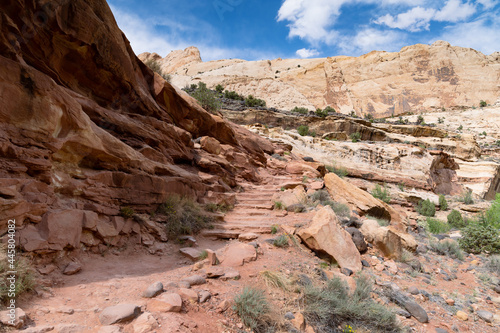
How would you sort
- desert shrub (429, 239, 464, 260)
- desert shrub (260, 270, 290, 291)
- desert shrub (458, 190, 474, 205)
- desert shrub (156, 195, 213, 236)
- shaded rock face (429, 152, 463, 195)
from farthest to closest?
1. shaded rock face (429, 152, 463, 195)
2. desert shrub (458, 190, 474, 205)
3. desert shrub (429, 239, 464, 260)
4. desert shrub (156, 195, 213, 236)
5. desert shrub (260, 270, 290, 291)

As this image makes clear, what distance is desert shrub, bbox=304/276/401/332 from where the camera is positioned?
10.00ft

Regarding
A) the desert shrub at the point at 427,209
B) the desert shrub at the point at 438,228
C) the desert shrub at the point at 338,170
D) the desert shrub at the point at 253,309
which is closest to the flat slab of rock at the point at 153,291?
the desert shrub at the point at 253,309

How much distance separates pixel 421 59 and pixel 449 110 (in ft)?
60.4

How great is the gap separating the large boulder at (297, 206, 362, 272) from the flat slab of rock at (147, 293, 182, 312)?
3.34 m

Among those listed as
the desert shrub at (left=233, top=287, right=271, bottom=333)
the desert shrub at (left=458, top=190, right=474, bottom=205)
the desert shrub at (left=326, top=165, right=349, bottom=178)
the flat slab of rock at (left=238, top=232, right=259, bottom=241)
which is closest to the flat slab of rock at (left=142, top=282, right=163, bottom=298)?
the desert shrub at (left=233, top=287, right=271, bottom=333)

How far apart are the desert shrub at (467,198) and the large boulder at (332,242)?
14840 mm

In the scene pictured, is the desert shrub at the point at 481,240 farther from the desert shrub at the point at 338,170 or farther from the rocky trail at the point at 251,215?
the desert shrub at the point at 338,170

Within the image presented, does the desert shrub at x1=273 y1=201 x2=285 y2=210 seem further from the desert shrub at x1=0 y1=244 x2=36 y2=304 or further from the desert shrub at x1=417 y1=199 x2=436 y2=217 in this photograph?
the desert shrub at x1=417 y1=199 x2=436 y2=217

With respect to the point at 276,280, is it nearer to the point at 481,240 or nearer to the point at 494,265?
the point at 494,265

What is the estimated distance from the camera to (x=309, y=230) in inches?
204

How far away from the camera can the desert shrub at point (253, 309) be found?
8.52 ft

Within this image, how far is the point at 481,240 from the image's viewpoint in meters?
7.23

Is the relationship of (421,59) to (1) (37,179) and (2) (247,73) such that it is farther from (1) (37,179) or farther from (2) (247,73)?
(1) (37,179)

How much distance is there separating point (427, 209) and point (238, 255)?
500 inches
